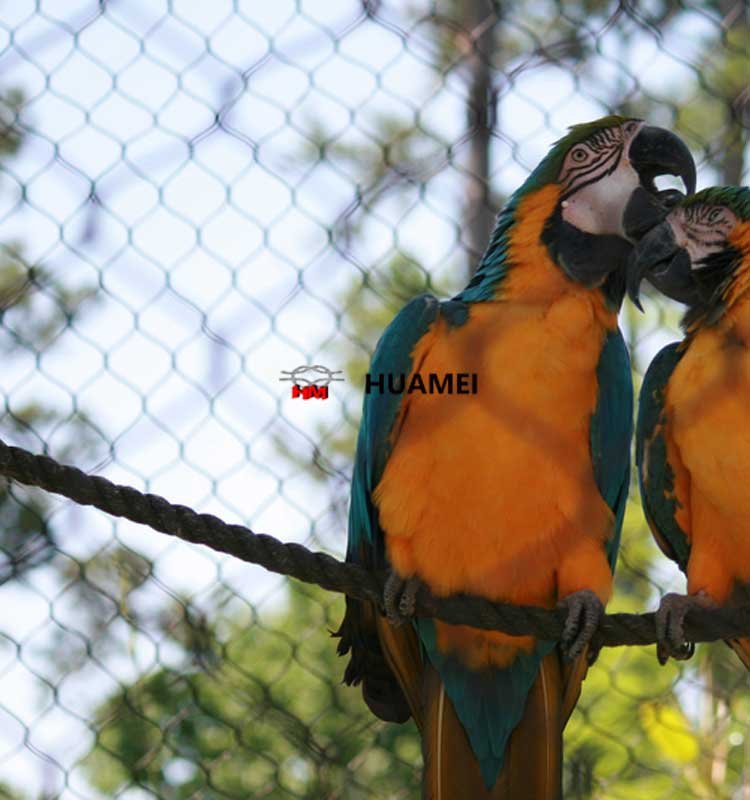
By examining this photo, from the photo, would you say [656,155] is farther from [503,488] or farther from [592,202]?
[503,488]

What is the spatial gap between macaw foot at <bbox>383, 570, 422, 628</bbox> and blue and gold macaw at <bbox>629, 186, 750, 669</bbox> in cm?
18

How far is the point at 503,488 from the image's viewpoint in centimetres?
98

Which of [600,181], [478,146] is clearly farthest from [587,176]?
[478,146]

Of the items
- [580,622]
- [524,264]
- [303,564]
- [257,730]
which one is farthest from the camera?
[257,730]

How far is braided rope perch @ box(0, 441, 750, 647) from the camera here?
804mm

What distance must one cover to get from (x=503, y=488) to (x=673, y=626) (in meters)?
0.16

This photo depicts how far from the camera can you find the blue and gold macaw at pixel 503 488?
3.22 ft

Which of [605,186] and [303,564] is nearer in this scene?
[303,564]

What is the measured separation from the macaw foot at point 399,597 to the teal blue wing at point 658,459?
21 cm

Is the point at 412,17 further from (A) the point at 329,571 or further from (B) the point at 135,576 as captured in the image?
(A) the point at 329,571

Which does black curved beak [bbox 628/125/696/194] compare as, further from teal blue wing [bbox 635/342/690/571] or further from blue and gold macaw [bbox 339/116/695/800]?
teal blue wing [bbox 635/342/690/571]

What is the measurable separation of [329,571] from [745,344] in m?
0.37

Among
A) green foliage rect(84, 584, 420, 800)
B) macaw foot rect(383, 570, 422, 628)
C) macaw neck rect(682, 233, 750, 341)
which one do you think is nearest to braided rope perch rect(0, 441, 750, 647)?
macaw foot rect(383, 570, 422, 628)

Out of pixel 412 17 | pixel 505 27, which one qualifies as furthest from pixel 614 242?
pixel 505 27
